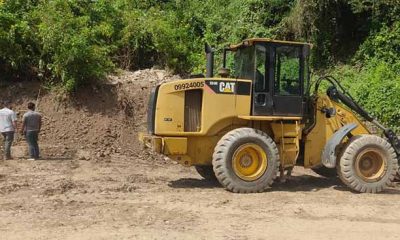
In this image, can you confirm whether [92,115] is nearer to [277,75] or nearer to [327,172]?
[327,172]

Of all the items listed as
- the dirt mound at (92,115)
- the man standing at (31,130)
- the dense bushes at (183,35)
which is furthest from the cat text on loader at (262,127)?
the dense bushes at (183,35)

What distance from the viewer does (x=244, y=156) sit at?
10.1 meters

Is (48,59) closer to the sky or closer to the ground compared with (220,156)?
closer to the sky

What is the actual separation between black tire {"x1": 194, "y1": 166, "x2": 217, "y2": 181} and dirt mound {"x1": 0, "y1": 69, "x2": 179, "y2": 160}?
3.87 m

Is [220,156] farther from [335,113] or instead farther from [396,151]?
[396,151]

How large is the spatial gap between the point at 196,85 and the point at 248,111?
1.01m

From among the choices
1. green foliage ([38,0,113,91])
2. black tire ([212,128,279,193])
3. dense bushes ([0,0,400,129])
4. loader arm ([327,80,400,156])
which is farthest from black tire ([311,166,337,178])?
green foliage ([38,0,113,91])

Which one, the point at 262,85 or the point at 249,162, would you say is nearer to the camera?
the point at 249,162

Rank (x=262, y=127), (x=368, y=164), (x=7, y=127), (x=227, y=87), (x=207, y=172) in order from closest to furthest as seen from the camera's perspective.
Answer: (x=227, y=87)
(x=368, y=164)
(x=262, y=127)
(x=207, y=172)
(x=7, y=127)

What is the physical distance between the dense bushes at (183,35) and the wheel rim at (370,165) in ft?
18.3

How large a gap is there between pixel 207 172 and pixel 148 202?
253 centimetres

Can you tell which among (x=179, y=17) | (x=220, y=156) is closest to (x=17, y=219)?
(x=220, y=156)

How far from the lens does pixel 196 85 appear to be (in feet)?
33.1

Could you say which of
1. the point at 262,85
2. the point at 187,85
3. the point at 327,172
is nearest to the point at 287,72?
the point at 262,85
